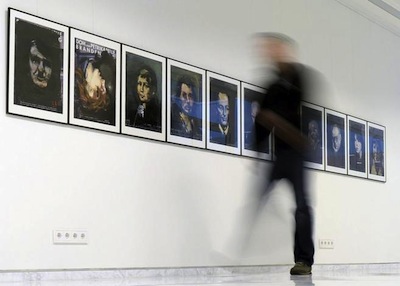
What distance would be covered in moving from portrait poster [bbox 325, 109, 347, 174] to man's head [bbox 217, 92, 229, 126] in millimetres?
2370

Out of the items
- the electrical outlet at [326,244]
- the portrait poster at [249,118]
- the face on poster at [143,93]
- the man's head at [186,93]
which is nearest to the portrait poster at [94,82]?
the face on poster at [143,93]

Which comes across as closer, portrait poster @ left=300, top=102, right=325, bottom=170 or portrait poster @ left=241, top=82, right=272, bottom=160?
portrait poster @ left=241, top=82, right=272, bottom=160

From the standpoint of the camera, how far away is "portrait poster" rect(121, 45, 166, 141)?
5.87m

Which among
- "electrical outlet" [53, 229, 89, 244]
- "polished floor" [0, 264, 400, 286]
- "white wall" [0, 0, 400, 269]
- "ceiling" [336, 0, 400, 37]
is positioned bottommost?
"polished floor" [0, 264, 400, 286]

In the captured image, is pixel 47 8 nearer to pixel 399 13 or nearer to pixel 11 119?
pixel 11 119

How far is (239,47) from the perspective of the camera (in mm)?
7453

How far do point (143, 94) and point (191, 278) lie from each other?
1790 mm

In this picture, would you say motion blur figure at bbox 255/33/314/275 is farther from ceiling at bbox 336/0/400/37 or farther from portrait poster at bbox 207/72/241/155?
ceiling at bbox 336/0/400/37

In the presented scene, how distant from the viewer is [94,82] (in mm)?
5566

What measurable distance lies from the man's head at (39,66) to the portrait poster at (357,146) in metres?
5.58

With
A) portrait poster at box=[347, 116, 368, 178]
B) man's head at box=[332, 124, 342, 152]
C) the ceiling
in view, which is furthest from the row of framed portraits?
the ceiling

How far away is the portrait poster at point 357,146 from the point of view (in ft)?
31.3

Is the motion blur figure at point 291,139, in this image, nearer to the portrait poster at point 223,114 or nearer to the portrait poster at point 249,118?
the portrait poster at point 223,114

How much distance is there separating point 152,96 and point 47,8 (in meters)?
1.37
